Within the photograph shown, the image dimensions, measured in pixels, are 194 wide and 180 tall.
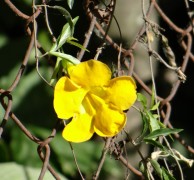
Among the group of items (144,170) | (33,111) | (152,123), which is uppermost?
(152,123)

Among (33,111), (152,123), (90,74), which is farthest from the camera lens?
(33,111)

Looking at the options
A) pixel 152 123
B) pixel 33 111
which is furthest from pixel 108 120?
pixel 33 111

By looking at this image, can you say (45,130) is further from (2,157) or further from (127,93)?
(127,93)

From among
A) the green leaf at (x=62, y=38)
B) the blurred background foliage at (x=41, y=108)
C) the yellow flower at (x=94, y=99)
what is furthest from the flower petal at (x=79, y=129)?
the blurred background foliage at (x=41, y=108)

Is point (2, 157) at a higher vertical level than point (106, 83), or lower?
lower

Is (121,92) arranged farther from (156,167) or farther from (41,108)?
(41,108)

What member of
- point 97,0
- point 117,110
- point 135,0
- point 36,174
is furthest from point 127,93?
point 135,0

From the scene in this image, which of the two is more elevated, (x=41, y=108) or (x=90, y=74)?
(x=90, y=74)
